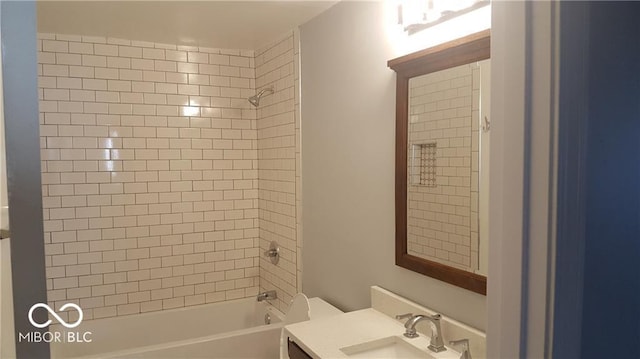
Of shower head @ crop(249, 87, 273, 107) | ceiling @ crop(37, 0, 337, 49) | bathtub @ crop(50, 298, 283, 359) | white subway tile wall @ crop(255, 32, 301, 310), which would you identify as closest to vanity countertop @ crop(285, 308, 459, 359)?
bathtub @ crop(50, 298, 283, 359)

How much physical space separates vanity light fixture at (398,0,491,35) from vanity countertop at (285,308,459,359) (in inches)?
48.0

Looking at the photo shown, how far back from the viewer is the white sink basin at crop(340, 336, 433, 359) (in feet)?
5.31

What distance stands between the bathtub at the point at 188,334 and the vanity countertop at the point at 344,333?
0.81 meters

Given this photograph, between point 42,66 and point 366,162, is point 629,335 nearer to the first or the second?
point 366,162

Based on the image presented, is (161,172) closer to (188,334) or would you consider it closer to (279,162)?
(279,162)

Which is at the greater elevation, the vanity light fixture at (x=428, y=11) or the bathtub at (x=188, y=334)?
the vanity light fixture at (x=428, y=11)

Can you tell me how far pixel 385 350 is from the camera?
5.50 feet

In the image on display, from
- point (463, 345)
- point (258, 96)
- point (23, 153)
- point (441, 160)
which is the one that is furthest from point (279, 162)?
point (23, 153)

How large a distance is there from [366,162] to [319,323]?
30.8 inches

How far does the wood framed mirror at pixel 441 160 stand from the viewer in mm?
1533

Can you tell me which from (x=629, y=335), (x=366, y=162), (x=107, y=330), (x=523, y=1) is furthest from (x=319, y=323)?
(x=107, y=330)

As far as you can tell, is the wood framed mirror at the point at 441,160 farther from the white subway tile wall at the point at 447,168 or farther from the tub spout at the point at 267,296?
the tub spout at the point at 267,296

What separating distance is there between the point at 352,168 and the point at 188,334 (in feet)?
6.44

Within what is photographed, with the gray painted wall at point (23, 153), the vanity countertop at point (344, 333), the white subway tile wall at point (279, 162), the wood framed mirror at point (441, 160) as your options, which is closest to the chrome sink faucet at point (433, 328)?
the vanity countertop at point (344, 333)
